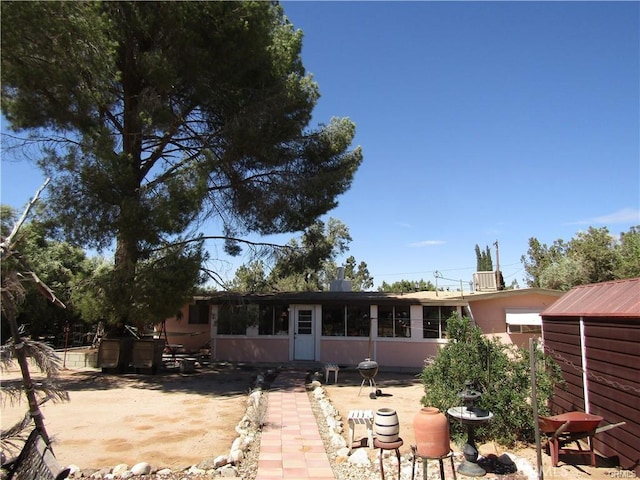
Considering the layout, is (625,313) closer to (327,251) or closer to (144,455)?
(144,455)

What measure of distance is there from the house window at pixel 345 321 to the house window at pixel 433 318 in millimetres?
1917

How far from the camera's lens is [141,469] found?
15.9 ft

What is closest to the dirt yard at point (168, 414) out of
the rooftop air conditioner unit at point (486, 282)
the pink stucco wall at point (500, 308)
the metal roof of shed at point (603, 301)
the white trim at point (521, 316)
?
the metal roof of shed at point (603, 301)

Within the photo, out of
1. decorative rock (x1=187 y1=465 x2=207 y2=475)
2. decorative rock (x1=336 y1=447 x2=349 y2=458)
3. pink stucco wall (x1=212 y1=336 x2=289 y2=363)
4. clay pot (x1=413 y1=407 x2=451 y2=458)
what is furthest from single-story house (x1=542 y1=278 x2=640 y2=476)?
pink stucco wall (x1=212 y1=336 x2=289 y2=363)

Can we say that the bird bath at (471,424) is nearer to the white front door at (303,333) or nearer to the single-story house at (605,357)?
the single-story house at (605,357)

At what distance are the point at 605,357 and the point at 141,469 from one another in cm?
582

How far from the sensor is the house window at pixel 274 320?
15555 millimetres

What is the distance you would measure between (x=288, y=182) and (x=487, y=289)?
9.37 meters

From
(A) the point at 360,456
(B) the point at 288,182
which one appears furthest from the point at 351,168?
(A) the point at 360,456

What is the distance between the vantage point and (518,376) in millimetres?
6062

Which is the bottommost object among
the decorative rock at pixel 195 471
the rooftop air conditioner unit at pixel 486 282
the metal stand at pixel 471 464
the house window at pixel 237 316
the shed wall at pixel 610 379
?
the decorative rock at pixel 195 471

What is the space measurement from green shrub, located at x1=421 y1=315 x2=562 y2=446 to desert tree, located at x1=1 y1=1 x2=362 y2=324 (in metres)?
7.23

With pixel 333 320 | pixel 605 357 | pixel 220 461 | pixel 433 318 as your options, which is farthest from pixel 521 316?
pixel 220 461

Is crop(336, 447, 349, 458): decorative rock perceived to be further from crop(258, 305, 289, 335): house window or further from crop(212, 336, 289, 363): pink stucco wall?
crop(258, 305, 289, 335): house window
